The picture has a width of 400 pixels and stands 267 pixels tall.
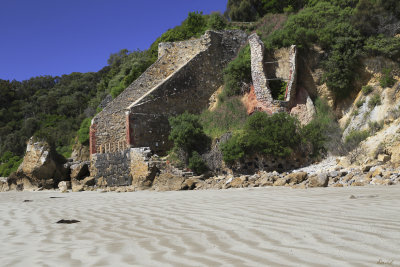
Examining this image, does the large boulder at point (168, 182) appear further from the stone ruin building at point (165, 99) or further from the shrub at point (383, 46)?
the shrub at point (383, 46)

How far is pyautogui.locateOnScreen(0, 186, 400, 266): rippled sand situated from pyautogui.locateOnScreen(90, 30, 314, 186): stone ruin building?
9.76m

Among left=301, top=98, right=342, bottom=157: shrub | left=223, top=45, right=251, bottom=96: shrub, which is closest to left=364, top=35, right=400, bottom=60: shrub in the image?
left=301, top=98, right=342, bottom=157: shrub

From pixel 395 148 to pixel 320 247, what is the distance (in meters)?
9.07

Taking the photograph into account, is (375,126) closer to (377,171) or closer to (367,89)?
(367,89)

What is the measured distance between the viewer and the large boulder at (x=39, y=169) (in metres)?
18.3

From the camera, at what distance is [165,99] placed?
1886 cm

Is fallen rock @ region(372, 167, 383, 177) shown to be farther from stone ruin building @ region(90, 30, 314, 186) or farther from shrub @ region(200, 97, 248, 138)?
shrub @ region(200, 97, 248, 138)

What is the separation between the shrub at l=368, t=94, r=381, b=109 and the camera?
13859mm

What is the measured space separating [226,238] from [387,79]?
525 inches

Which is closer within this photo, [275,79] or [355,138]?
[355,138]

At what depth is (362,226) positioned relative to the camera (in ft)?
11.3

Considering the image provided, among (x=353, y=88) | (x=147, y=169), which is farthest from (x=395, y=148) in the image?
(x=147, y=169)

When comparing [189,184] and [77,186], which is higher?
[189,184]

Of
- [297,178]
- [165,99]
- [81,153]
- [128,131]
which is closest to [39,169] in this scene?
[128,131]
